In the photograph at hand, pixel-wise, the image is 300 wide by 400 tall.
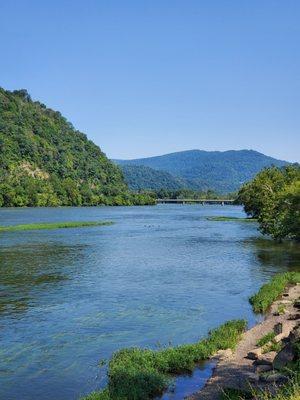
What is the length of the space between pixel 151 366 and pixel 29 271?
32711 millimetres

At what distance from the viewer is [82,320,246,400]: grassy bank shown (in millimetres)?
21281

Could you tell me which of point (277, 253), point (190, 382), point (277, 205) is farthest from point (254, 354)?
point (277, 205)

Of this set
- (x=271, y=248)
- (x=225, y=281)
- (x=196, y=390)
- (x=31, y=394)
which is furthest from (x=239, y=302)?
(x=271, y=248)

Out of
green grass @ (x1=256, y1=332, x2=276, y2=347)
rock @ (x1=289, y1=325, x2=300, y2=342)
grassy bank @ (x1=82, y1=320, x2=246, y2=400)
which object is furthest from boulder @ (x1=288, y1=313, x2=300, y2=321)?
rock @ (x1=289, y1=325, x2=300, y2=342)

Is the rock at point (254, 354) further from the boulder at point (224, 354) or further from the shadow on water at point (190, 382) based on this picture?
the shadow on water at point (190, 382)

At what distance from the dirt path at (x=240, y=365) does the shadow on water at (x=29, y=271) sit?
666 inches

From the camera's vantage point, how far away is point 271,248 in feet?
257

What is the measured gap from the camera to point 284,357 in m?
20.8

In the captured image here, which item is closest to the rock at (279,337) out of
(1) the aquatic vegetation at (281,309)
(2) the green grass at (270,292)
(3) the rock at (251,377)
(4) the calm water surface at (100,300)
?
(3) the rock at (251,377)

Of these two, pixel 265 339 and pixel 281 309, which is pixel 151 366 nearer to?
pixel 265 339

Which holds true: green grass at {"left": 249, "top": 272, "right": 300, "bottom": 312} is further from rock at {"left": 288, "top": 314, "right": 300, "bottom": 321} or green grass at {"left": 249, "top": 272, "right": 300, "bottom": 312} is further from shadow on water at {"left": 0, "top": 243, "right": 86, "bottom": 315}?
shadow on water at {"left": 0, "top": 243, "right": 86, "bottom": 315}

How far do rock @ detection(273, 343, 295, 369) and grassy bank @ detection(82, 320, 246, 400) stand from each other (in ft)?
16.8

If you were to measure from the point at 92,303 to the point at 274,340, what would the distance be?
56.6ft

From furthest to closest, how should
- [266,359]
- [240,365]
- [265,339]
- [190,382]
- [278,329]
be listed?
[278,329] → [265,339] → [240,365] → [266,359] → [190,382]
